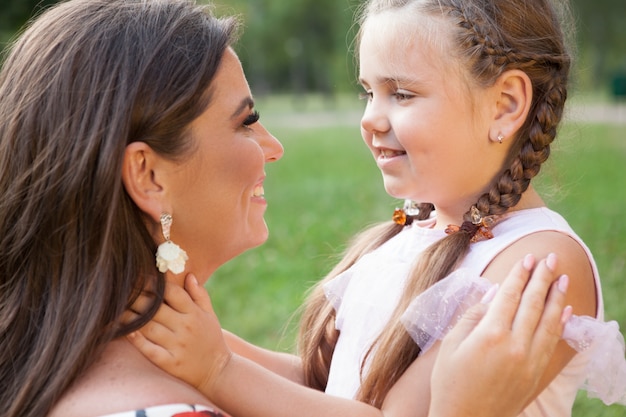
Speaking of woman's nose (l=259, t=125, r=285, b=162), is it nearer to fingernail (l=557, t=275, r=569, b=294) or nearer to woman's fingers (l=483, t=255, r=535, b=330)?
woman's fingers (l=483, t=255, r=535, b=330)

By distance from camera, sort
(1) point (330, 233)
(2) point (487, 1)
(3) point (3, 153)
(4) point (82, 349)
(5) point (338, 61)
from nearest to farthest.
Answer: (4) point (82, 349) → (3) point (3, 153) → (2) point (487, 1) → (1) point (330, 233) → (5) point (338, 61)

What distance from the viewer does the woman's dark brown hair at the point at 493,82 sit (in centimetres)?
257

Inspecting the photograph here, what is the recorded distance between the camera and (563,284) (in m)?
2.37

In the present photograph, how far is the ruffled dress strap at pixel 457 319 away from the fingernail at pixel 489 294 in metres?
0.04

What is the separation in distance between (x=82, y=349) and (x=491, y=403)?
1077mm

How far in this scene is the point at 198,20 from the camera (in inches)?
97.7

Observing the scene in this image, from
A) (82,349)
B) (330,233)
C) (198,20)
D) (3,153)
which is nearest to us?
(82,349)

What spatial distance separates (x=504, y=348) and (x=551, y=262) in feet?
1.02

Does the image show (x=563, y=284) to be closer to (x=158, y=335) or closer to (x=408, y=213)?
(x=408, y=213)

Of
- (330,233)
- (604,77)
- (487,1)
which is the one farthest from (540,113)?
(604,77)

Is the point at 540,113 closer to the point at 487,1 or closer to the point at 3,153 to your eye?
the point at 487,1

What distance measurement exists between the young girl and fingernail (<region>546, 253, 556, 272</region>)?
4cm

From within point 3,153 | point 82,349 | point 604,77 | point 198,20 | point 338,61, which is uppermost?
point 198,20

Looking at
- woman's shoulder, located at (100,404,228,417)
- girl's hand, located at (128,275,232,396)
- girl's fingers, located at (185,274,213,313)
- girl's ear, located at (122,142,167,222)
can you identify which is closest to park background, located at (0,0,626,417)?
girl's ear, located at (122,142,167,222)
